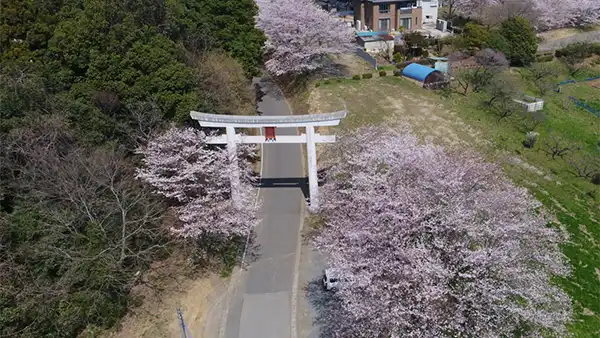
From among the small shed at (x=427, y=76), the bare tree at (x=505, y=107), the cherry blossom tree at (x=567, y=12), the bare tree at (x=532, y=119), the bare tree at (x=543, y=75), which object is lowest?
the bare tree at (x=532, y=119)

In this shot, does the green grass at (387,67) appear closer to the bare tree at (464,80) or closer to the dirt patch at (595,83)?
the bare tree at (464,80)

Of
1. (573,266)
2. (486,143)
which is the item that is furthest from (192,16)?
(573,266)

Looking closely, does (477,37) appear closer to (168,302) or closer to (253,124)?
(253,124)

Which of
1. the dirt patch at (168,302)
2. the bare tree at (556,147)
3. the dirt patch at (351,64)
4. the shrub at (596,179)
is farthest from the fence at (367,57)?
the dirt patch at (168,302)

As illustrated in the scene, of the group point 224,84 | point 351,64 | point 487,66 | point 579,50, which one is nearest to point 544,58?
point 579,50

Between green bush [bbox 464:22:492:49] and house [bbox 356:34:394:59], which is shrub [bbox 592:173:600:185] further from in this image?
house [bbox 356:34:394:59]

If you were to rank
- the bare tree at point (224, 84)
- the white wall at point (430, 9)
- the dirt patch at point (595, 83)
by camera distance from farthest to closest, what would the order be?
the white wall at point (430, 9) → the dirt patch at point (595, 83) → the bare tree at point (224, 84)
